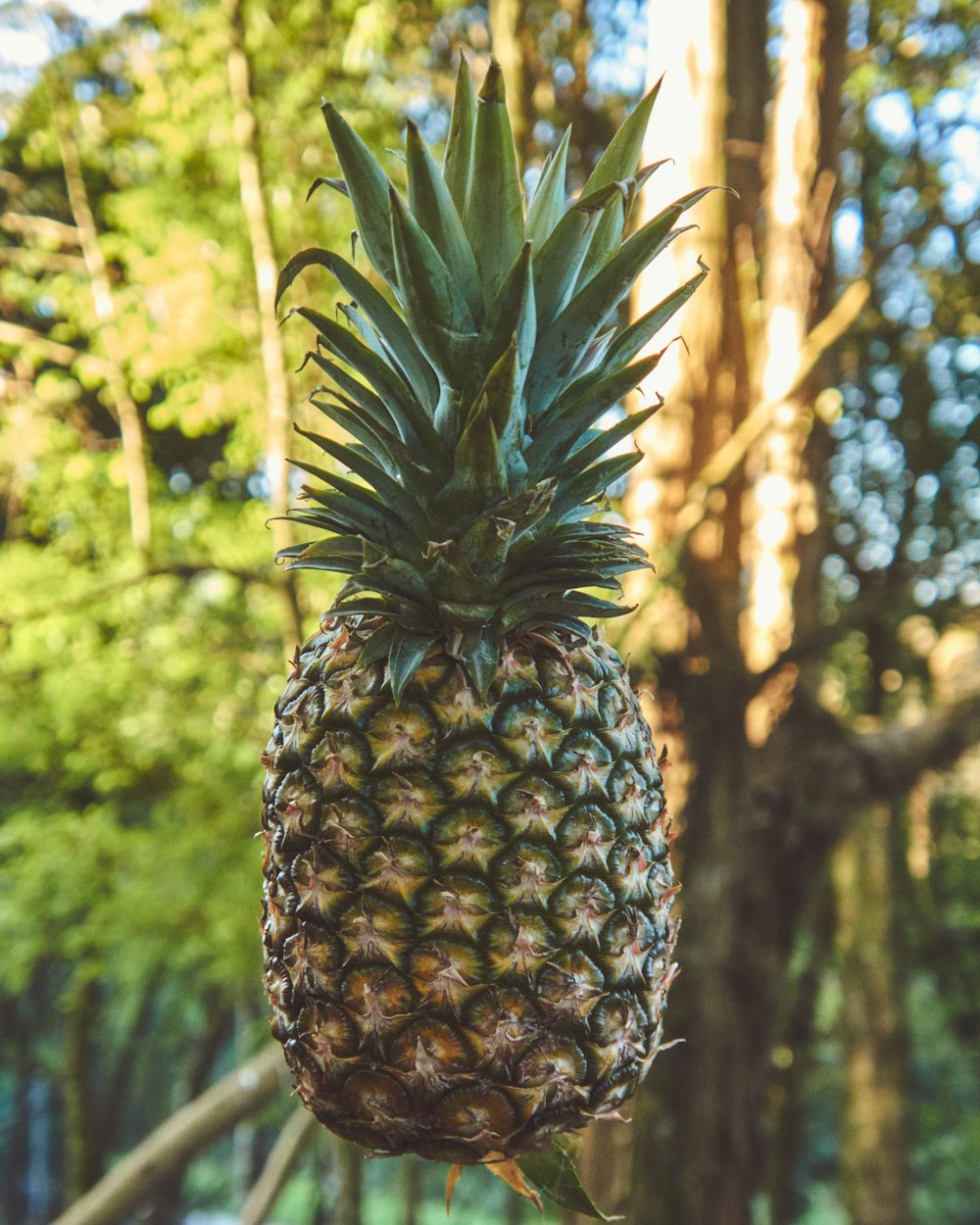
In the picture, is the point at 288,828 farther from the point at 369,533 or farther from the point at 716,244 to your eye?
the point at 716,244

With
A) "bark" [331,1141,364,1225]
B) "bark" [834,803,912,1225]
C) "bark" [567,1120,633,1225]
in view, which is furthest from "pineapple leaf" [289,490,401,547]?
"bark" [834,803,912,1225]

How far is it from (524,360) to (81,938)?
961 centimetres

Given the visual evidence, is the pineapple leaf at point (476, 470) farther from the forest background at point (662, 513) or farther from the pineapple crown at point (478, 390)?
the forest background at point (662, 513)

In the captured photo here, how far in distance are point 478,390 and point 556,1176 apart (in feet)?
3.35

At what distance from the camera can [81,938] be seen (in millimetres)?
9438

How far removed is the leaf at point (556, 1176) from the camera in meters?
1.18

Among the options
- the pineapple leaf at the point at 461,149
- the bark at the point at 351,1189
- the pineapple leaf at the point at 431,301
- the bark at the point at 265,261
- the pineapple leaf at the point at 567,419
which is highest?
the bark at the point at 265,261

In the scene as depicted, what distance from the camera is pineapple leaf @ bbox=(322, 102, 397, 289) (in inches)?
44.9

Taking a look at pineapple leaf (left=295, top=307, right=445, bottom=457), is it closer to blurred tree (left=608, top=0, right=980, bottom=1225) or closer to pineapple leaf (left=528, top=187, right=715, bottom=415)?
pineapple leaf (left=528, top=187, right=715, bottom=415)


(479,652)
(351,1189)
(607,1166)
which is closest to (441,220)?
(479,652)

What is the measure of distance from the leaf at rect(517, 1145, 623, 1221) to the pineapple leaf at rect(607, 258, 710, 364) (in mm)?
1026

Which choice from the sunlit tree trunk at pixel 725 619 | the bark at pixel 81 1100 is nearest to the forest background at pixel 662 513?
the sunlit tree trunk at pixel 725 619

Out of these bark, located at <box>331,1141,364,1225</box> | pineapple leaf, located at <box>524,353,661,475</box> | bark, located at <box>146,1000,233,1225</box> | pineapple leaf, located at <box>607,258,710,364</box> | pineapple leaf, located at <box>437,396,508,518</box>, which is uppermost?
pineapple leaf, located at <box>607,258,710,364</box>

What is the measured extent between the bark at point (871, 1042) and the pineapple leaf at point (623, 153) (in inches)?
335
